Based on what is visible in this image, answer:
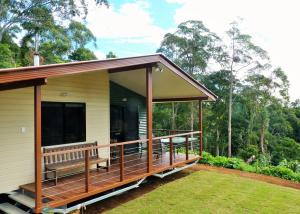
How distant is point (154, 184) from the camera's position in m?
7.61

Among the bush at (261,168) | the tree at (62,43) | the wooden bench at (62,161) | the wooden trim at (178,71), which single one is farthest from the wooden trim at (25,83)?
the tree at (62,43)

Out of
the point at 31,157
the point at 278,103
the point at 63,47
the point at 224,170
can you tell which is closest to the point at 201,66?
the point at 278,103

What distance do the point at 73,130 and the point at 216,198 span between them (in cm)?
399

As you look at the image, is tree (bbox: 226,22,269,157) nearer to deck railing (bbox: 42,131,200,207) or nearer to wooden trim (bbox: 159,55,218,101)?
wooden trim (bbox: 159,55,218,101)

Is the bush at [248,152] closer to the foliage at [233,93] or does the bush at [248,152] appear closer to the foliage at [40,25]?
the foliage at [233,93]

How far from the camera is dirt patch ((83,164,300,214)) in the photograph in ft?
19.4

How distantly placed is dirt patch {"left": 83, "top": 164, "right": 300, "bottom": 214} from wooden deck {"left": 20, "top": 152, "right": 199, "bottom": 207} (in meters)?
0.48

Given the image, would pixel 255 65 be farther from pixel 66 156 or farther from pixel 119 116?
pixel 66 156

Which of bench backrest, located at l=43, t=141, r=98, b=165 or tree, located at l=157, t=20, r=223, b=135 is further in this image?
tree, located at l=157, t=20, r=223, b=135

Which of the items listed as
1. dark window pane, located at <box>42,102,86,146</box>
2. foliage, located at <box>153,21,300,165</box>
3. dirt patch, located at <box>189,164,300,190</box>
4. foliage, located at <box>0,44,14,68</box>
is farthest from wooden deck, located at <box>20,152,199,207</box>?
foliage, located at <box>153,21,300,165</box>

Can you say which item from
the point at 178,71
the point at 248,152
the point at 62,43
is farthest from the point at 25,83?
the point at 248,152

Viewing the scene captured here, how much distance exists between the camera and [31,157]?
6.02m

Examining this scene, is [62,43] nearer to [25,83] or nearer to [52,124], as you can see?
[52,124]

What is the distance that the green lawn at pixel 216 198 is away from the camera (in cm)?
573
